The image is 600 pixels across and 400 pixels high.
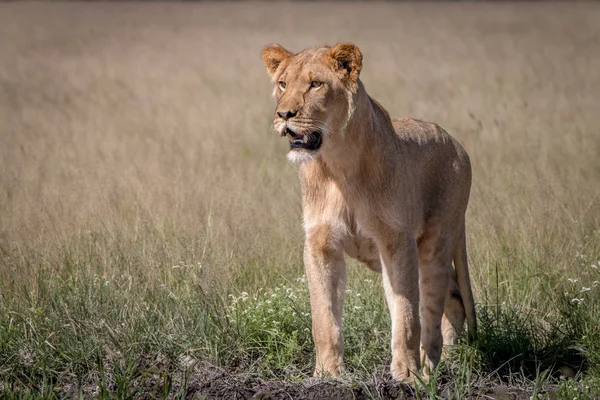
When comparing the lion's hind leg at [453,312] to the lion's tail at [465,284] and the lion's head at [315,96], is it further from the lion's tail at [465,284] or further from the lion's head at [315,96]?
the lion's head at [315,96]

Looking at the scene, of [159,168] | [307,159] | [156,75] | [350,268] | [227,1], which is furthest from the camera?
[227,1]

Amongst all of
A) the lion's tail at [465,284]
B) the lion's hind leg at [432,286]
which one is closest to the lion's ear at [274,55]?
the lion's hind leg at [432,286]

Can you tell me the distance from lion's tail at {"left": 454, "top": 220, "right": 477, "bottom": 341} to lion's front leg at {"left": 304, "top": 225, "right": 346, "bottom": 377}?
101 cm

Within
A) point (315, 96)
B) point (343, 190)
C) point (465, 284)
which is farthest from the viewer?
point (465, 284)

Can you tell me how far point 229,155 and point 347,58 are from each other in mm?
6066

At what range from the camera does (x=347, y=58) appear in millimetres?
5203

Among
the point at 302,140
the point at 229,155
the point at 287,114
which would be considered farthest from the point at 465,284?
the point at 229,155

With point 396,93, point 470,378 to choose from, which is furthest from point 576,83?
point 470,378

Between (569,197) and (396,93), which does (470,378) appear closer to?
(569,197)

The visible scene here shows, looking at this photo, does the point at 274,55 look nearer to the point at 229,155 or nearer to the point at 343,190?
the point at 343,190

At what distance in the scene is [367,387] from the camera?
5145 millimetres

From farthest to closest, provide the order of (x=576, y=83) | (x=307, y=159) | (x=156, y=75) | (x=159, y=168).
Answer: (x=156, y=75)
(x=576, y=83)
(x=159, y=168)
(x=307, y=159)

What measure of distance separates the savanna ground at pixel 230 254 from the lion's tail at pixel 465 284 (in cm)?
9

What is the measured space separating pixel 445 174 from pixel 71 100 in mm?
10745
